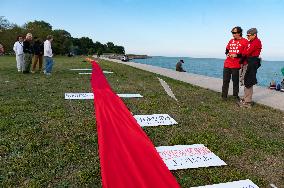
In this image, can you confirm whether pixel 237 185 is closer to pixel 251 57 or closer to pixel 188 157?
pixel 188 157

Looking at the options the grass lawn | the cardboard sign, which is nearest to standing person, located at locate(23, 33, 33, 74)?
the grass lawn

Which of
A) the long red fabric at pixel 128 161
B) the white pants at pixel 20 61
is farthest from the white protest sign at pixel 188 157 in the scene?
the white pants at pixel 20 61

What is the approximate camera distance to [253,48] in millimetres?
9062

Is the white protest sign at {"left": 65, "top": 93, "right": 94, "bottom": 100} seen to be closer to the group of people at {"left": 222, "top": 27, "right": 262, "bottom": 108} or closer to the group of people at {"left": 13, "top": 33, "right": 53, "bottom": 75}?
the group of people at {"left": 222, "top": 27, "right": 262, "bottom": 108}

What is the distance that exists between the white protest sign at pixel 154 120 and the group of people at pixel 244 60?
9.97ft

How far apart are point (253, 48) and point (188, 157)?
5230 millimetres

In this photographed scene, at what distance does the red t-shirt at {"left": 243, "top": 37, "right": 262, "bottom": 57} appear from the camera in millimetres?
9031

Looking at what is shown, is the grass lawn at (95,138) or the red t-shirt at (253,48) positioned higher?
the red t-shirt at (253,48)

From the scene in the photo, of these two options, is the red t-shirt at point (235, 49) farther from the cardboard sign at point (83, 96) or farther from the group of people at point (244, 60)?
the cardboard sign at point (83, 96)

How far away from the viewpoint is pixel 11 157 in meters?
4.57

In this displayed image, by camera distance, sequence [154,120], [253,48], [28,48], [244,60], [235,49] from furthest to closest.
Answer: [28,48]
[235,49]
[244,60]
[253,48]
[154,120]

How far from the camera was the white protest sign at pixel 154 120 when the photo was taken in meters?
6.64

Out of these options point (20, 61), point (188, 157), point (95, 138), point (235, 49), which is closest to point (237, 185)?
point (188, 157)

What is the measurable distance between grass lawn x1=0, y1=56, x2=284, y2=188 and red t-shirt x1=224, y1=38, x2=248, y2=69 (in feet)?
3.72
